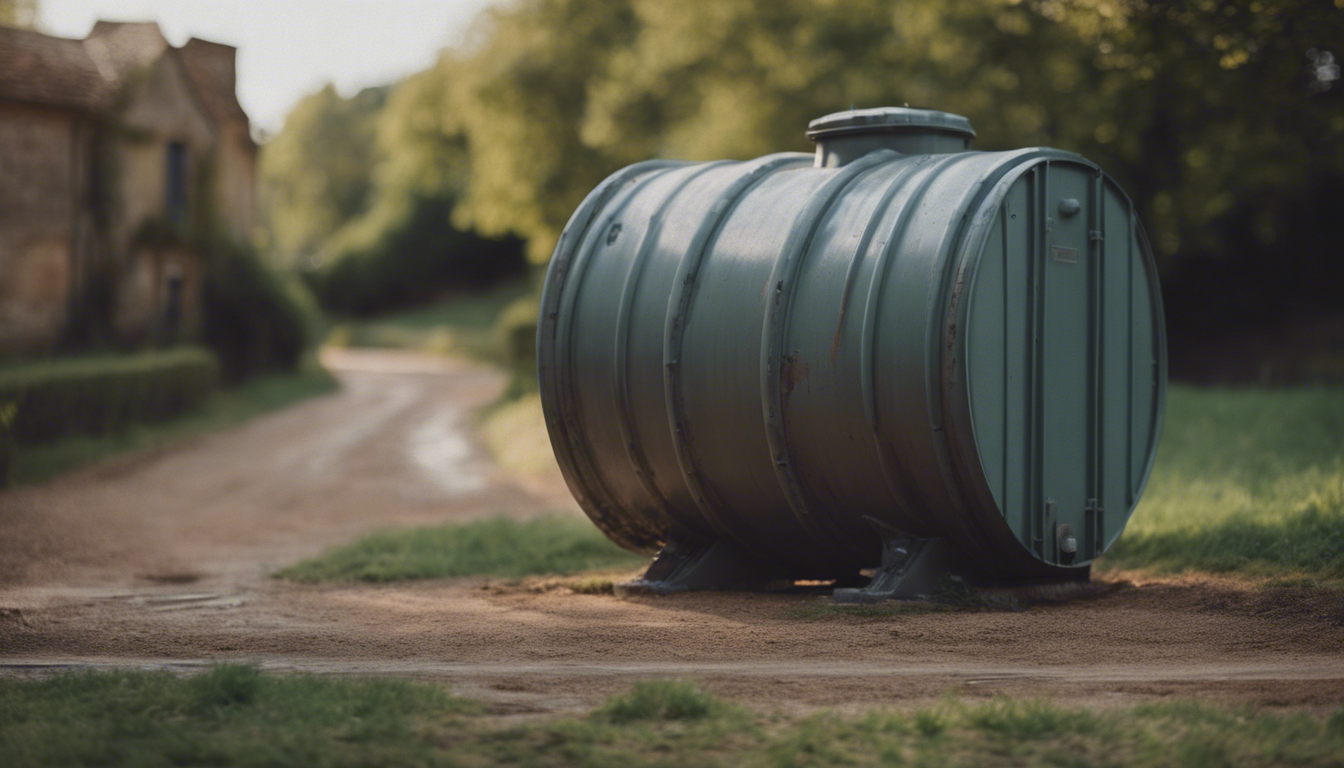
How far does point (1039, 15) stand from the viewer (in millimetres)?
23766

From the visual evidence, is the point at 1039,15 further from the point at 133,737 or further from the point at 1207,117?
the point at 133,737

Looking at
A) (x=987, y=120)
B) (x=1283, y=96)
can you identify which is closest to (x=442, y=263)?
(x=987, y=120)

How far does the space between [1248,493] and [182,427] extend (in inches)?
788

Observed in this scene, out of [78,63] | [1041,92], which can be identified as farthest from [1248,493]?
[78,63]

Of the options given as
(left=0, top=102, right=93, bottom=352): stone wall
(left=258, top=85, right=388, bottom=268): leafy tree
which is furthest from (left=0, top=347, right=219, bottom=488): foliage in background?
(left=258, top=85, right=388, bottom=268): leafy tree

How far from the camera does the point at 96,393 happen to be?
2239cm

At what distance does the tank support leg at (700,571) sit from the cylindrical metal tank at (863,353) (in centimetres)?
11

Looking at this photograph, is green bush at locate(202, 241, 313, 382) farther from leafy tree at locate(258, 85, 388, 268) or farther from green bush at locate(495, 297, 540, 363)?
leafy tree at locate(258, 85, 388, 268)

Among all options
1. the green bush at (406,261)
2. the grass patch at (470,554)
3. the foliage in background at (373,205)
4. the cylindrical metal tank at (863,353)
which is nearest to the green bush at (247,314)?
the foliage in background at (373,205)

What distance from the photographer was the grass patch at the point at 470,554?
11.2 m

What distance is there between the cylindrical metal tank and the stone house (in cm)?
1993

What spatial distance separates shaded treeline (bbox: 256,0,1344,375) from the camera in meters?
16.9

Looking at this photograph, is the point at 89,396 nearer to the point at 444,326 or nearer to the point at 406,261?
the point at 444,326

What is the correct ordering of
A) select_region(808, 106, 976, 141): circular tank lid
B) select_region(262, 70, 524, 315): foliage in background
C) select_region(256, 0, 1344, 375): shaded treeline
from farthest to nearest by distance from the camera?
select_region(262, 70, 524, 315): foliage in background → select_region(256, 0, 1344, 375): shaded treeline → select_region(808, 106, 976, 141): circular tank lid
